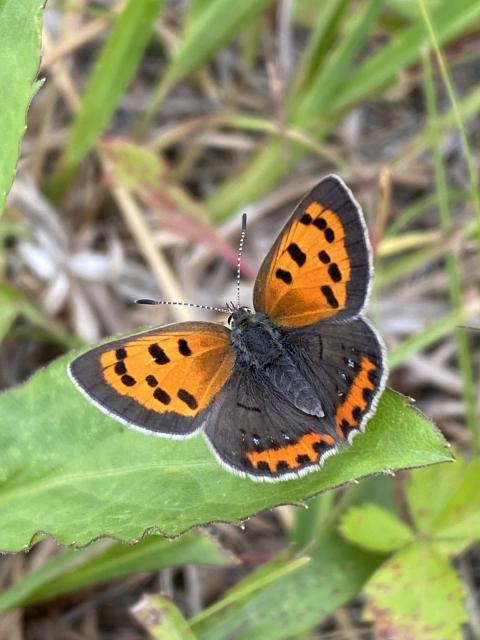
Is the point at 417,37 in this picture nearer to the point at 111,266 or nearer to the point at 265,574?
the point at 111,266

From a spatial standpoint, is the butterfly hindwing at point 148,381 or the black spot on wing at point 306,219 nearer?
the butterfly hindwing at point 148,381

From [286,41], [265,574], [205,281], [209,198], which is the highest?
[286,41]

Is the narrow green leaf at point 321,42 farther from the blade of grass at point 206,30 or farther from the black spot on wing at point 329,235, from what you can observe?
the black spot on wing at point 329,235

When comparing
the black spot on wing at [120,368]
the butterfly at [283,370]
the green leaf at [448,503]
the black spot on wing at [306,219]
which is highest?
the black spot on wing at [306,219]

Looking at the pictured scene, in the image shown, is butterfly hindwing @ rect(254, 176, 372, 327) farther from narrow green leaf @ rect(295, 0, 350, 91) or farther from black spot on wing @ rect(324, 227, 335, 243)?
narrow green leaf @ rect(295, 0, 350, 91)

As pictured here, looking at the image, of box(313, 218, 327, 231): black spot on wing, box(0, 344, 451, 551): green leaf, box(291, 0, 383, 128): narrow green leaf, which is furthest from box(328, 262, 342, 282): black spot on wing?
box(291, 0, 383, 128): narrow green leaf

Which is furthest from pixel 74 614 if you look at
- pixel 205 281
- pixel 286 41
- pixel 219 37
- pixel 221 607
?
pixel 286 41

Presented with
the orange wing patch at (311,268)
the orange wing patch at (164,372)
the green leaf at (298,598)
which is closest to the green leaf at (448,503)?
the green leaf at (298,598)
